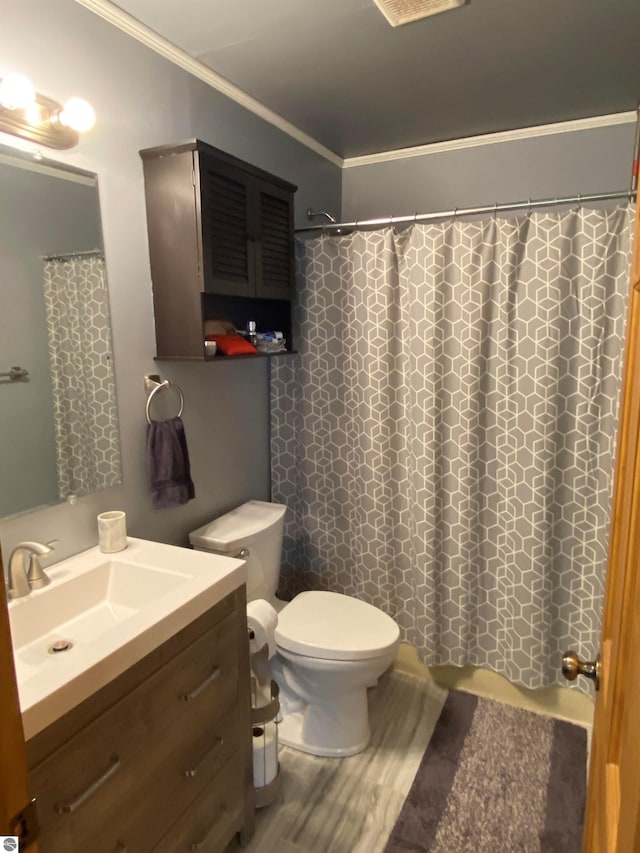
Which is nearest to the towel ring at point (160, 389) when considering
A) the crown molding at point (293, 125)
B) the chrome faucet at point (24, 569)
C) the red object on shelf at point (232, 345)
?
the red object on shelf at point (232, 345)

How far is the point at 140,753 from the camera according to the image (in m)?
1.14

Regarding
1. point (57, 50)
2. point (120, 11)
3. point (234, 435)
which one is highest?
point (120, 11)

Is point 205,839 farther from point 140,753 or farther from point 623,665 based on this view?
point 623,665

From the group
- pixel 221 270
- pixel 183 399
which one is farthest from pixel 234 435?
pixel 221 270

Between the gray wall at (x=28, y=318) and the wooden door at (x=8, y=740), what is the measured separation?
892 millimetres

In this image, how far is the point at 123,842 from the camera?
111 centimetres

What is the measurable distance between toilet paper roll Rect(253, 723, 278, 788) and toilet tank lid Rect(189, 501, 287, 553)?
58 cm

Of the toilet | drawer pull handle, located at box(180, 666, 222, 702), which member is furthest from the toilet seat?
drawer pull handle, located at box(180, 666, 222, 702)

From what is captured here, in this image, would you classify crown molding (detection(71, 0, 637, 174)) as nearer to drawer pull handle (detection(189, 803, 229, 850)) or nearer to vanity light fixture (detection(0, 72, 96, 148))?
vanity light fixture (detection(0, 72, 96, 148))

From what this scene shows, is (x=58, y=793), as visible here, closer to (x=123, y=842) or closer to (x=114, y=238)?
(x=123, y=842)

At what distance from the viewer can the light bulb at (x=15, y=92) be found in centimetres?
121

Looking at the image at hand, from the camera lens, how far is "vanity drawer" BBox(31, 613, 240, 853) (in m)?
0.97

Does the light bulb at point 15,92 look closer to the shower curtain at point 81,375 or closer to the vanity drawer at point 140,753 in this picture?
the shower curtain at point 81,375

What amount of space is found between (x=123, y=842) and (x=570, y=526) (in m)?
1.68
